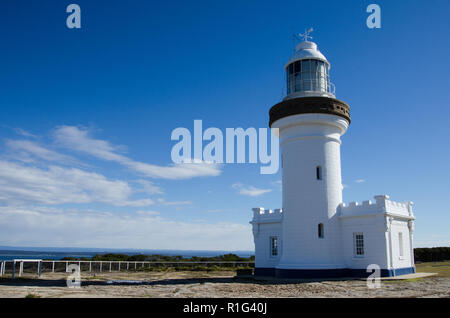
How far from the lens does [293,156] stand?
19.7 metres

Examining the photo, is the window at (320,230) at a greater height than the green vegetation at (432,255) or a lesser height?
greater

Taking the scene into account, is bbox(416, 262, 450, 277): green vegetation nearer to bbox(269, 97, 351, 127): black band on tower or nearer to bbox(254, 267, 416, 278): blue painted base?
bbox(254, 267, 416, 278): blue painted base

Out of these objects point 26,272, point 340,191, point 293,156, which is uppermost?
point 293,156

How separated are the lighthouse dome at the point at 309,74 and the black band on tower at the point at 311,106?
0.89 meters

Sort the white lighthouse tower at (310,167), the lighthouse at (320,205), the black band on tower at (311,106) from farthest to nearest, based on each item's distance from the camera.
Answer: the black band on tower at (311,106), the white lighthouse tower at (310,167), the lighthouse at (320,205)

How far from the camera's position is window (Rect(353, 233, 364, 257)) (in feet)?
60.9

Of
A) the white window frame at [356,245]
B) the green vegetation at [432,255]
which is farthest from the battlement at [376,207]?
the green vegetation at [432,255]

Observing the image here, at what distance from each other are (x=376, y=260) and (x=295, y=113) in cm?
Result: 822

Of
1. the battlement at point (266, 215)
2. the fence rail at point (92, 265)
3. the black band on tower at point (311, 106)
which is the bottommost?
the fence rail at point (92, 265)

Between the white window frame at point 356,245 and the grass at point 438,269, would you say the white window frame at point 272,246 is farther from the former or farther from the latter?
the grass at point 438,269

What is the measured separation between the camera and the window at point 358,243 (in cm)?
1856
